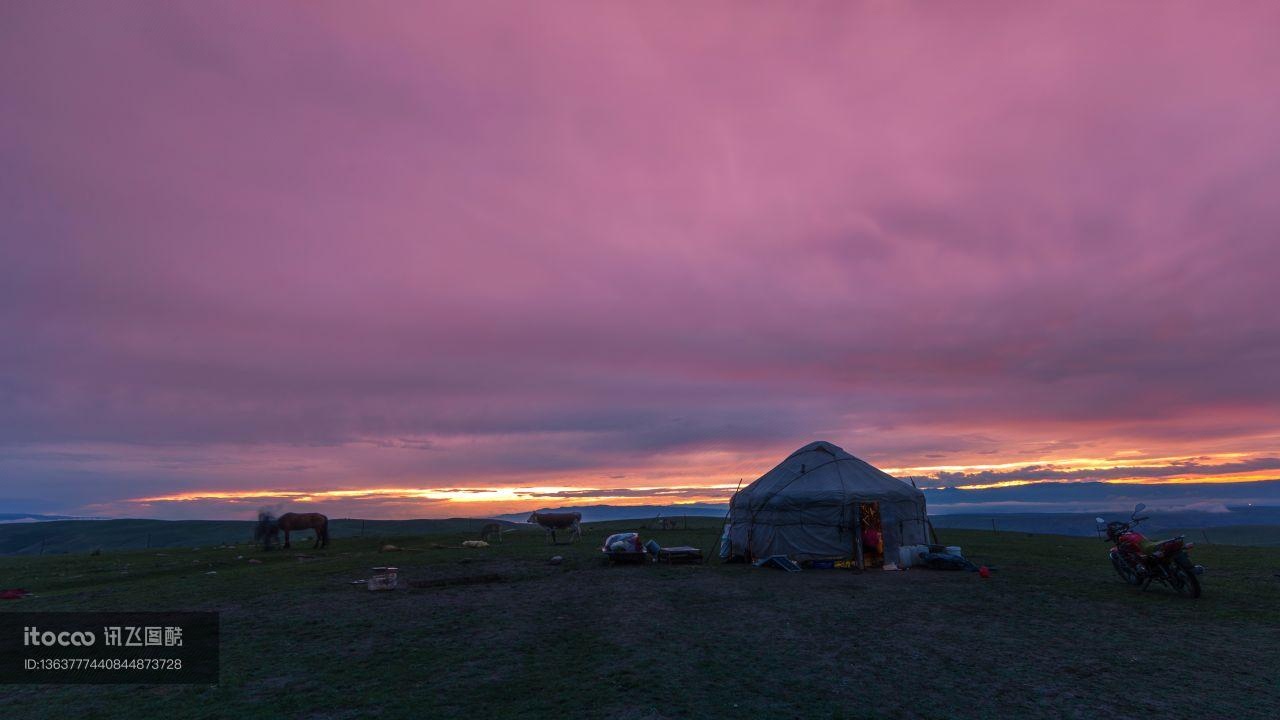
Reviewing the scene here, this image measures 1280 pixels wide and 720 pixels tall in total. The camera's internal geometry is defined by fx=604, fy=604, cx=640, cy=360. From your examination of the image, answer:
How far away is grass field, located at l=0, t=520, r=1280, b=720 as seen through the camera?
8555mm

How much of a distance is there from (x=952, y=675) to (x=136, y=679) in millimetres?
13683

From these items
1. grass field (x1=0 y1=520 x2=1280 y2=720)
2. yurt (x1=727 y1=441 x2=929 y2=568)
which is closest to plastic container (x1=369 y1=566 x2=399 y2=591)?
grass field (x1=0 y1=520 x2=1280 y2=720)

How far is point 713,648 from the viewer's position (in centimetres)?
1156

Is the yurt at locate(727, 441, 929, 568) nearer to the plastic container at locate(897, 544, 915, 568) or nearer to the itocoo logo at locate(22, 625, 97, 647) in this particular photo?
the plastic container at locate(897, 544, 915, 568)

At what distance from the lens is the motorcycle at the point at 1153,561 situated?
16.6 metres

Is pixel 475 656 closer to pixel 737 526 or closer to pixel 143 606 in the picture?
pixel 143 606


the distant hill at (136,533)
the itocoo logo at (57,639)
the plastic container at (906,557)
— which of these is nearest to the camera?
the itocoo logo at (57,639)

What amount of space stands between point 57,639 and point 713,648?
1433 centimetres

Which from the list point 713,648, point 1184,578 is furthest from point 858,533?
point 713,648

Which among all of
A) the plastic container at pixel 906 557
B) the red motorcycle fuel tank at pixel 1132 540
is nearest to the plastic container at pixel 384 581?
the plastic container at pixel 906 557

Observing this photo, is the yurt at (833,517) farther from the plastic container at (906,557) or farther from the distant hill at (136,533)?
the distant hill at (136,533)

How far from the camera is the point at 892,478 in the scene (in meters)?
28.6
